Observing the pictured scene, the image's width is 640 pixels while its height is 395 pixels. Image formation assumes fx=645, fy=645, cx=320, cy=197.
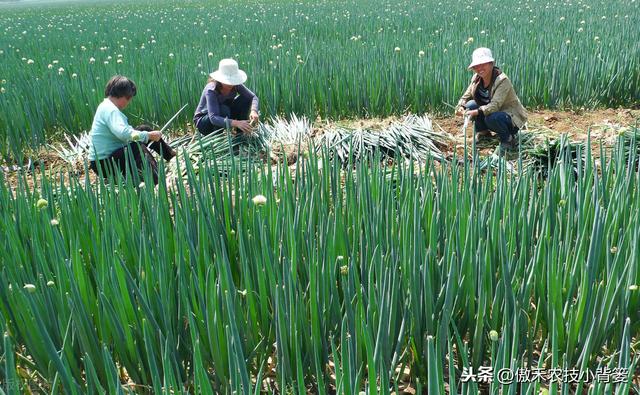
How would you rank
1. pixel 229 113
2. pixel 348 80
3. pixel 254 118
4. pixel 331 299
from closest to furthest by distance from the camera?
1. pixel 331 299
2. pixel 254 118
3. pixel 229 113
4. pixel 348 80

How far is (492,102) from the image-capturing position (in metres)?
4.20

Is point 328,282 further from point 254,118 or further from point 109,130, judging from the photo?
point 254,118

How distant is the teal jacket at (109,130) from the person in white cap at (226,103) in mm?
626

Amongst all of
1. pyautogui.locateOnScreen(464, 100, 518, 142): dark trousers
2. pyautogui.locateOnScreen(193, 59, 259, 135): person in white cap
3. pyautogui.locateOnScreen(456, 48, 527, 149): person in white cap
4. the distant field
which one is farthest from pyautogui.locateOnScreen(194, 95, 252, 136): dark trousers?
pyautogui.locateOnScreen(464, 100, 518, 142): dark trousers

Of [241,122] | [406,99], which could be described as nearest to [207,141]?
[241,122]

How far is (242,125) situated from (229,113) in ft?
0.93

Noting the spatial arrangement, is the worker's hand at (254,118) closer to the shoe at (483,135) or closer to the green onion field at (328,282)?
the shoe at (483,135)

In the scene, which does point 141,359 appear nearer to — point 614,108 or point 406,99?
point 406,99

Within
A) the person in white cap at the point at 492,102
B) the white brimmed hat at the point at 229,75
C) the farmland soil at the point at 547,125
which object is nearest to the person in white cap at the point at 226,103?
the white brimmed hat at the point at 229,75

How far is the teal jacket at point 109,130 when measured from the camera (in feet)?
11.7

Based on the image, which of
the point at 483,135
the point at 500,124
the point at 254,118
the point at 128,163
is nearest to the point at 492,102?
the point at 500,124

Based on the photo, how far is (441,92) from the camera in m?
5.14

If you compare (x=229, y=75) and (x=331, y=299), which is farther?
(x=229, y=75)

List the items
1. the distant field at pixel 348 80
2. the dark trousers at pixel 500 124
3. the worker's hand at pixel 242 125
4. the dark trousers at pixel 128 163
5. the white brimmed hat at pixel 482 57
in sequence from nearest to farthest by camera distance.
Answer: the dark trousers at pixel 128 163, the white brimmed hat at pixel 482 57, the worker's hand at pixel 242 125, the dark trousers at pixel 500 124, the distant field at pixel 348 80
